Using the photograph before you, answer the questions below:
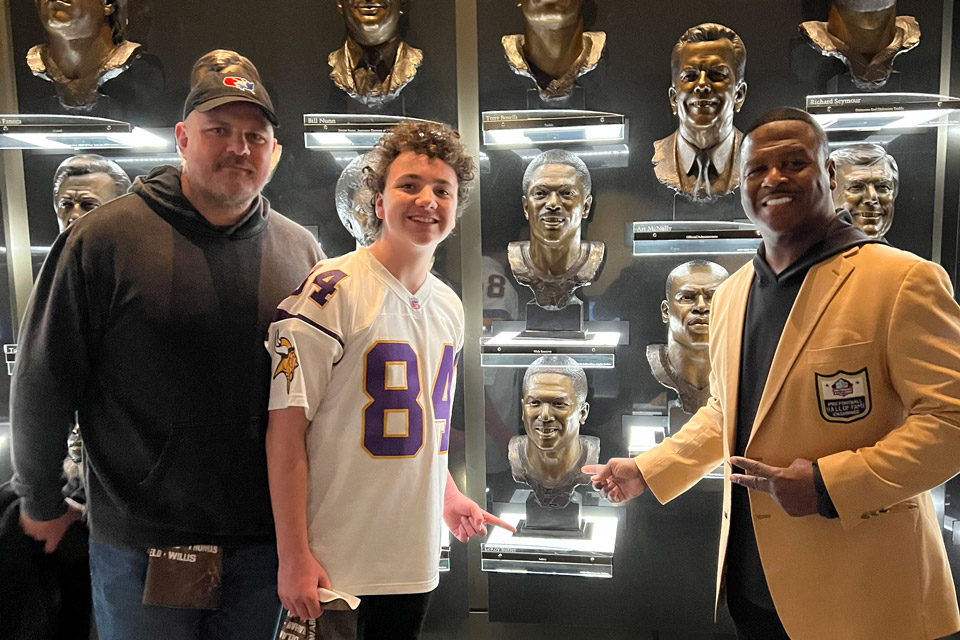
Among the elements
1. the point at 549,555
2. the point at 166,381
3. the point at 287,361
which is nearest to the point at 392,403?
the point at 287,361

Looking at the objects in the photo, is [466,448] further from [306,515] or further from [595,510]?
[306,515]

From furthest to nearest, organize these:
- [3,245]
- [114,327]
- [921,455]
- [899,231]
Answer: [3,245], [899,231], [114,327], [921,455]

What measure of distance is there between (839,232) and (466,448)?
1839 millimetres

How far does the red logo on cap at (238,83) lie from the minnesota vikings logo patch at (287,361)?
2.13 ft

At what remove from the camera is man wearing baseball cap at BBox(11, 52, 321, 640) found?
1656 mm

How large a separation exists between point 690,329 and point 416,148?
1.50 metres

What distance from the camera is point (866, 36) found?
2.55m

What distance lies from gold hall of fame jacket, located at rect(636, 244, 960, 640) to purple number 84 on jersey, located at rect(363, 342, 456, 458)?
0.80 m

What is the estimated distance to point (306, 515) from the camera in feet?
5.05

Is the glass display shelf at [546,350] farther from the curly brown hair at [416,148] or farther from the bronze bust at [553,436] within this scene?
the curly brown hair at [416,148]

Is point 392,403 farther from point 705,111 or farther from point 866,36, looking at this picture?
point 866,36

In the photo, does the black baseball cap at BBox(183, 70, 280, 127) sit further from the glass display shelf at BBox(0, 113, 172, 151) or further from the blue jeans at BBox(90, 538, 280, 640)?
the glass display shelf at BBox(0, 113, 172, 151)

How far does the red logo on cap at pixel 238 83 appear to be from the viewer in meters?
1.66

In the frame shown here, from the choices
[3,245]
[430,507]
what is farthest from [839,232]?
[3,245]
